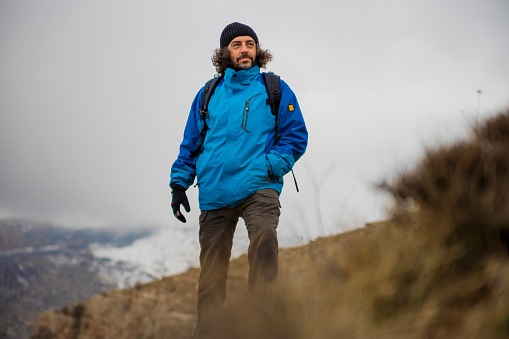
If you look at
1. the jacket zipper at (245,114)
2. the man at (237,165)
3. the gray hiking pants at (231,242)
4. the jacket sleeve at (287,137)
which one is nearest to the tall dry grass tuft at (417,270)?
the gray hiking pants at (231,242)

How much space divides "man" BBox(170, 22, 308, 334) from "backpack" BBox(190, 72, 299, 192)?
0.03 m

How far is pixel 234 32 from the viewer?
4.29 meters

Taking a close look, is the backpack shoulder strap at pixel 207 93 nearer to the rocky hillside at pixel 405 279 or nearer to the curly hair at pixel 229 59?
the curly hair at pixel 229 59

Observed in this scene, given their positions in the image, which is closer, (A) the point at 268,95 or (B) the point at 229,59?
(A) the point at 268,95

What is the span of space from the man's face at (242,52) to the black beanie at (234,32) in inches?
4.2

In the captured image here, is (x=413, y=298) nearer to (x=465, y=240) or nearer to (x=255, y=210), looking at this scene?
(x=465, y=240)

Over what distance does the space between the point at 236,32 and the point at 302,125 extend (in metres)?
1.30

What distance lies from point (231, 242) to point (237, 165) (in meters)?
0.70

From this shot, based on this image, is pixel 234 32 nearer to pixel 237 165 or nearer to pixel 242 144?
pixel 242 144

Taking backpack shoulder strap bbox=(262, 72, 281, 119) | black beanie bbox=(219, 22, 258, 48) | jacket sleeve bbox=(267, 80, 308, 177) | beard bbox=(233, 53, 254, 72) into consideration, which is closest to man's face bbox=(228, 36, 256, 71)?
beard bbox=(233, 53, 254, 72)

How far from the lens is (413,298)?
224cm

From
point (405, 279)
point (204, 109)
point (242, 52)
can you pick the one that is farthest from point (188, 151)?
point (405, 279)

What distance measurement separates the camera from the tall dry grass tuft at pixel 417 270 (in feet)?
6.32

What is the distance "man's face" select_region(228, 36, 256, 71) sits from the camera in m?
3.98
